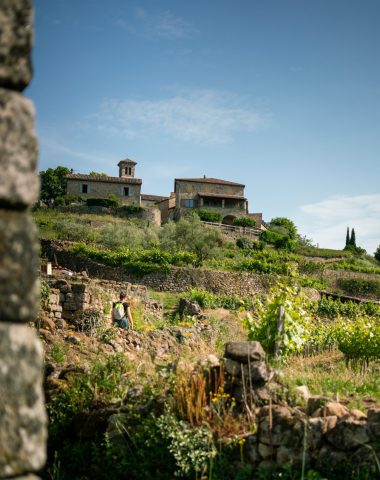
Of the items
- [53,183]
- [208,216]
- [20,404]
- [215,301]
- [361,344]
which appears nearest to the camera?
Answer: [20,404]

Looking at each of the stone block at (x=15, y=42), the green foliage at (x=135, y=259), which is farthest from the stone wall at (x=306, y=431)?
the green foliage at (x=135, y=259)

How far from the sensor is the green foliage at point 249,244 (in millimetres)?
50688

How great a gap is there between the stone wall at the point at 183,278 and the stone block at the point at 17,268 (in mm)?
28542

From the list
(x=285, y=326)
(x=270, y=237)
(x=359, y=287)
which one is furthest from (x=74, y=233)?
(x=285, y=326)

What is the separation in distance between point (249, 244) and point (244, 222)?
652cm

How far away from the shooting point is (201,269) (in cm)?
3164

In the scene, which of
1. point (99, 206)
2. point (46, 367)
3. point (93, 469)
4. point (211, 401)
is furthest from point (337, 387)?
point (99, 206)

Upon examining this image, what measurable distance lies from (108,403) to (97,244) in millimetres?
31605

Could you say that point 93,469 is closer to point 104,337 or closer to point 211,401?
point 211,401

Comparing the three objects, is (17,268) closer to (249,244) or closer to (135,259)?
(135,259)

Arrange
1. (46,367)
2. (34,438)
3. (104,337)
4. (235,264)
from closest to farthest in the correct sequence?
(34,438) → (46,367) → (104,337) → (235,264)

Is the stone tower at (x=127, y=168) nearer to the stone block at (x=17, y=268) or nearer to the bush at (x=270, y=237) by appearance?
the bush at (x=270, y=237)

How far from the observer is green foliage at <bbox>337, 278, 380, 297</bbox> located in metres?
39.1

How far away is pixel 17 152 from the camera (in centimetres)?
204
